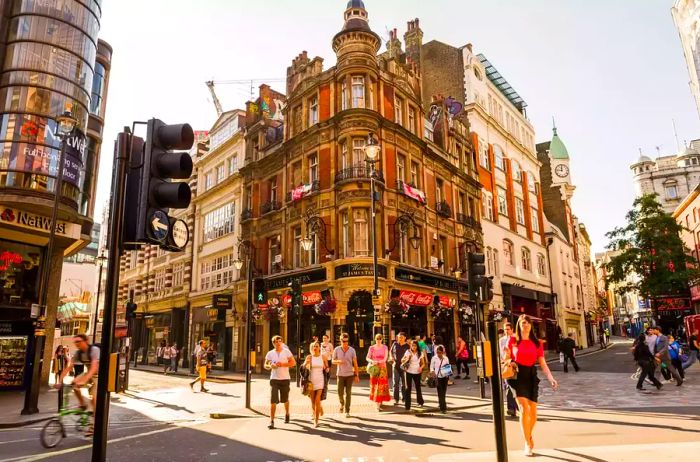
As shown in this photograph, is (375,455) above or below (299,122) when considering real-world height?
below

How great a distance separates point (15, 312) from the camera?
20219 mm

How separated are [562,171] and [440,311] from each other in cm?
3619

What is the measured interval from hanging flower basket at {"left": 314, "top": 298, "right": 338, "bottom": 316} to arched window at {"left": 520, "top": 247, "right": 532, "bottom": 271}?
2410cm

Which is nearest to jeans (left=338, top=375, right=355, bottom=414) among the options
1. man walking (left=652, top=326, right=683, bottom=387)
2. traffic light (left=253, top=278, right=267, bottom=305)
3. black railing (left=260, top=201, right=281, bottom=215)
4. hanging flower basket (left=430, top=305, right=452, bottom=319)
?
traffic light (left=253, top=278, right=267, bottom=305)

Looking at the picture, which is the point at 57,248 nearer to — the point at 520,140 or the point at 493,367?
the point at 493,367

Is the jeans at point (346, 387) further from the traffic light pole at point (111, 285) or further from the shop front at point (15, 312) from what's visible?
the shop front at point (15, 312)

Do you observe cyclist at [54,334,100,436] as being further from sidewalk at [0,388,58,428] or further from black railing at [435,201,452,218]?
black railing at [435,201,452,218]

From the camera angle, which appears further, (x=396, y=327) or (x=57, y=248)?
(x=396, y=327)

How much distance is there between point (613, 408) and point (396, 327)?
13.7 m

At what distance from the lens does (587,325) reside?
5766cm

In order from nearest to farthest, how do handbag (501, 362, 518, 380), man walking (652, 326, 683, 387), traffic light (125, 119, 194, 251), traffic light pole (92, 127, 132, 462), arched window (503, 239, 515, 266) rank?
1. traffic light pole (92, 127, 132, 462)
2. traffic light (125, 119, 194, 251)
3. handbag (501, 362, 518, 380)
4. man walking (652, 326, 683, 387)
5. arched window (503, 239, 515, 266)

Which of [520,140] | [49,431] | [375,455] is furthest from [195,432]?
[520,140]

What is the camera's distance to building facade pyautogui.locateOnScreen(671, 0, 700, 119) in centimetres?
3691

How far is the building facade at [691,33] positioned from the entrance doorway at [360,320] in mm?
34764
